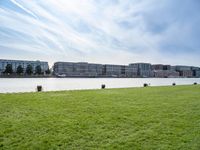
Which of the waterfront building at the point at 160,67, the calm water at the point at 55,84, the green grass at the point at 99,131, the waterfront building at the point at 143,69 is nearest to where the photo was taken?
the green grass at the point at 99,131

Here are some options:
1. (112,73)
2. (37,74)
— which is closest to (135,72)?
(112,73)

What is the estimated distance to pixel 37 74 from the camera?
3730 inches

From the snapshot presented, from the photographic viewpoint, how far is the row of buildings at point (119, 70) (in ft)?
395

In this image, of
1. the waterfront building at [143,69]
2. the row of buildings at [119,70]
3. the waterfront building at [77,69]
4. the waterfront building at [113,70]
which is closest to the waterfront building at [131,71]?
the row of buildings at [119,70]

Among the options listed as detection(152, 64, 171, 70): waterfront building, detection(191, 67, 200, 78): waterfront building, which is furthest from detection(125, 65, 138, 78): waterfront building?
detection(191, 67, 200, 78): waterfront building

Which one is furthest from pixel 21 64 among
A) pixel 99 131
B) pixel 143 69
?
pixel 99 131

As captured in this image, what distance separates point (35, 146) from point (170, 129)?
11.3 feet

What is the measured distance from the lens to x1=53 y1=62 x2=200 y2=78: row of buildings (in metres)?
120

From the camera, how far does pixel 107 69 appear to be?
138250 mm

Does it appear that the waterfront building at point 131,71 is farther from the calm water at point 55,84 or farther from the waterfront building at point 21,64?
the calm water at point 55,84

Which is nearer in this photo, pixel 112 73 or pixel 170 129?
pixel 170 129

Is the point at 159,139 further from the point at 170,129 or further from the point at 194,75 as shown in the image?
the point at 194,75

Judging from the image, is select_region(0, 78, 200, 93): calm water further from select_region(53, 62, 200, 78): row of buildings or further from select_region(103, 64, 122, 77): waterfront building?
select_region(103, 64, 122, 77): waterfront building

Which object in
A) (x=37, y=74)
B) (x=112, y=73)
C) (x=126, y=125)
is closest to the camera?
(x=126, y=125)
